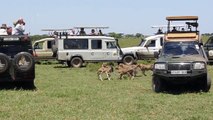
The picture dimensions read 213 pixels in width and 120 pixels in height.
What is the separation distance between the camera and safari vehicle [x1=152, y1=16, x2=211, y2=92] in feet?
42.7

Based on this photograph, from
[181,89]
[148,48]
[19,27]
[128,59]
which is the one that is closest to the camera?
[181,89]

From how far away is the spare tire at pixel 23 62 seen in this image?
43.9ft

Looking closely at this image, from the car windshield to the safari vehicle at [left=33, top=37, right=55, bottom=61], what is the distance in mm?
16401

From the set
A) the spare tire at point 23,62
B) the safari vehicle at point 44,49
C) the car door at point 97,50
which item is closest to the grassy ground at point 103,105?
the spare tire at point 23,62

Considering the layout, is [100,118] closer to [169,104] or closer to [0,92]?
[169,104]

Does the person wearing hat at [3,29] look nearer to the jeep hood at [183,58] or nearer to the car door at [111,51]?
the jeep hood at [183,58]

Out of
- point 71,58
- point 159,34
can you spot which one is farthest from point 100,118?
point 159,34

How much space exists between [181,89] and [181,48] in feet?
4.10

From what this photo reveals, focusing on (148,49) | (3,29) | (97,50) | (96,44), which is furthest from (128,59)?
(3,29)

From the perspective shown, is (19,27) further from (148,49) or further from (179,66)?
(148,49)

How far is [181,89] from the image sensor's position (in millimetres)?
14367

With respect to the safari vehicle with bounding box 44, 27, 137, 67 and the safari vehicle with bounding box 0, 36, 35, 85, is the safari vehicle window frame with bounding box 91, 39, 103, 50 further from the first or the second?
the safari vehicle with bounding box 0, 36, 35, 85

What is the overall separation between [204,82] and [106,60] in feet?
48.9

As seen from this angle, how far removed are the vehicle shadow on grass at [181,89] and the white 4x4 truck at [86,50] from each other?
1332 cm
